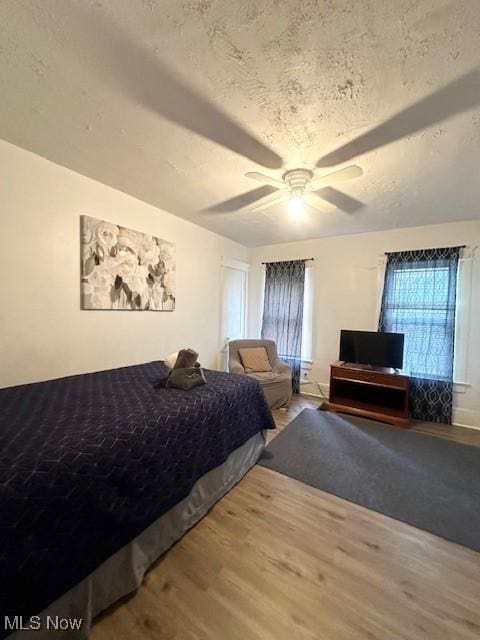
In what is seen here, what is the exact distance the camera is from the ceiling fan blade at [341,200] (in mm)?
2602

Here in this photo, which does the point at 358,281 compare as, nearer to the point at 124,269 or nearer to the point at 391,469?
the point at 391,469

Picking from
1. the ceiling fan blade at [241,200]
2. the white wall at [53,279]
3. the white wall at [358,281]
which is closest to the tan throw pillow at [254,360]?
the white wall at [358,281]

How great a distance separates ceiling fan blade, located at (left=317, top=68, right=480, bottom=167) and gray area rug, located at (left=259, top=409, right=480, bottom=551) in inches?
100.0

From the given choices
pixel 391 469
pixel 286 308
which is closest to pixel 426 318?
pixel 286 308

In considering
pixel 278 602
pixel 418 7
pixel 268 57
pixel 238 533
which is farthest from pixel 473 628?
pixel 268 57

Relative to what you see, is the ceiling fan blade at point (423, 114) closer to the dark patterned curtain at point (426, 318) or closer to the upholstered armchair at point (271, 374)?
the dark patterned curtain at point (426, 318)

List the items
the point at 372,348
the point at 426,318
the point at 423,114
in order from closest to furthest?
the point at 423,114 → the point at 426,318 → the point at 372,348

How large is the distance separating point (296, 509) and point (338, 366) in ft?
7.14

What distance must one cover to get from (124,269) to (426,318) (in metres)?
3.76

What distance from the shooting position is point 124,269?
2770 mm

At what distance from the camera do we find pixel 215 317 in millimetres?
4168

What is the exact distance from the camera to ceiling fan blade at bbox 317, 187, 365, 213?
2.60 metres

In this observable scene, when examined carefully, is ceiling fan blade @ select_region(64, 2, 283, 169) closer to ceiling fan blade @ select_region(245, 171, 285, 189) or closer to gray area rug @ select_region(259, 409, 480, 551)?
ceiling fan blade @ select_region(245, 171, 285, 189)

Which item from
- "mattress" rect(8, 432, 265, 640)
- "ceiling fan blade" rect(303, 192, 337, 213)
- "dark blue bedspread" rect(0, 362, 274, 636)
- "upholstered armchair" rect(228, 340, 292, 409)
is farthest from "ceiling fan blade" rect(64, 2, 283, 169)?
"upholstered armchair" rect(228, 340, 292, 409)
